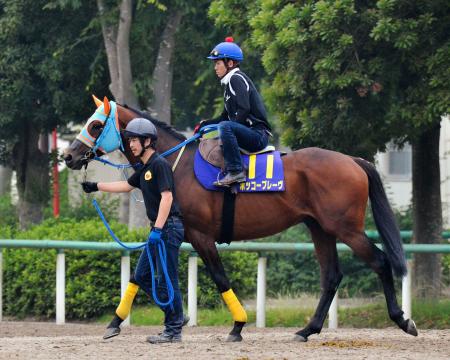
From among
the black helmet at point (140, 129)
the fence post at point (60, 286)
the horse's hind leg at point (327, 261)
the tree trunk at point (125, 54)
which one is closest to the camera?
the black helmet at point (140, 129)

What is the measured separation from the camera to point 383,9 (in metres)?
13.8

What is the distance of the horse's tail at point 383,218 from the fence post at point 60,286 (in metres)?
4.93

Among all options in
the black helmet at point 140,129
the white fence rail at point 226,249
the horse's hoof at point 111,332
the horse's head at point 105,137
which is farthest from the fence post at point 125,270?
the black helmet at point 140,129

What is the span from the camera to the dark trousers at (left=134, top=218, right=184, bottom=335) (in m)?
10.7

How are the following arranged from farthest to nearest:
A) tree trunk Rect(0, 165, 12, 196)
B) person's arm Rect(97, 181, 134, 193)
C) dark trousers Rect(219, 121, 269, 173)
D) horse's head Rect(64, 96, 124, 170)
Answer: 1. tree trunk Rect(0, 165, 12, 196)
2. horse's head Rect(64, 96, 124, 170)
3. person's arm Rect(97, 181, 134, 193)
4. dark trousers Rect(219, 121, 269, 173)

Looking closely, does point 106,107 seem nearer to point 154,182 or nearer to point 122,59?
point 154,182

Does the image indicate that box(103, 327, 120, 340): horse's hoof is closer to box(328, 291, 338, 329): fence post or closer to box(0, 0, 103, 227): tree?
box(328, 291, 338, 329): fence post

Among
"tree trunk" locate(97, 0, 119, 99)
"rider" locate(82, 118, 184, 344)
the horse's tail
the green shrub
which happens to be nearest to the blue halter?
"rider" locate(82, 118, 184, 344)

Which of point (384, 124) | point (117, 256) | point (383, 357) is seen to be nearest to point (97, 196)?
point (117, 256)

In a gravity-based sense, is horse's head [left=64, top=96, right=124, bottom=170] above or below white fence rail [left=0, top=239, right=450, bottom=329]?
above

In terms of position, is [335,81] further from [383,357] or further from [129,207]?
[129,207]

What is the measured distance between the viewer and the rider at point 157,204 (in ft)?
34.5

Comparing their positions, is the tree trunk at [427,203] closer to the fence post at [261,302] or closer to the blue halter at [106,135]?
the fence post at [261,302]

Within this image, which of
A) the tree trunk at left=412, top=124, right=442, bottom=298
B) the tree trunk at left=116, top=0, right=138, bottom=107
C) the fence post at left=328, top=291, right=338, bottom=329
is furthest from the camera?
the tree trunk at left=116, top=0, right=138, bottom=107
